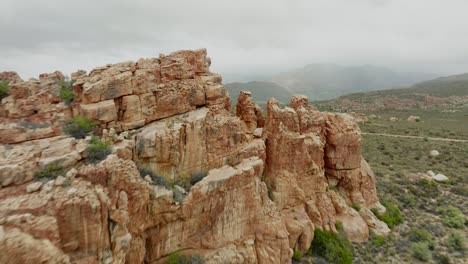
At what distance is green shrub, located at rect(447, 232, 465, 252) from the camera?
2392cm

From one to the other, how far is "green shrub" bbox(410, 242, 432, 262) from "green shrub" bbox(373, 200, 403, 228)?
120 inches

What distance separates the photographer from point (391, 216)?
89.4ft

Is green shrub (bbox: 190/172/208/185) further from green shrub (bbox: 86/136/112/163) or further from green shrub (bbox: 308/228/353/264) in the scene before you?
green shrub (bbox: 308/228/353/264)

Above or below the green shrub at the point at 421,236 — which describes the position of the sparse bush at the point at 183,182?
above

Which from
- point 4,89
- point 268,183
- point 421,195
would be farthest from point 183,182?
point 421,195

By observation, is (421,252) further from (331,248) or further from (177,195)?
(177,195)

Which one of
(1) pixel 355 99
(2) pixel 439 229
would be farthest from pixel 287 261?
(1) pixel 355 99

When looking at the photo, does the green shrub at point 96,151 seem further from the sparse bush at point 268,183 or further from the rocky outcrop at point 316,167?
the rocky outcrop at point 316,167

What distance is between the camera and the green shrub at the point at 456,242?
23917 mm

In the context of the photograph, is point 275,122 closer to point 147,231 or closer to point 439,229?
point 147,231

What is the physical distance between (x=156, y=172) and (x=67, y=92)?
23.8 ft

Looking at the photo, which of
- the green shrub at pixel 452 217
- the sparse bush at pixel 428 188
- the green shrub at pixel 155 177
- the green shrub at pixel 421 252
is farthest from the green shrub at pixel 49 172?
the sparse bush at pixel 428 188

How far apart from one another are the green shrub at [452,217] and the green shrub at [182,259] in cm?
2556

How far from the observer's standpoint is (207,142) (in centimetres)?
1717
